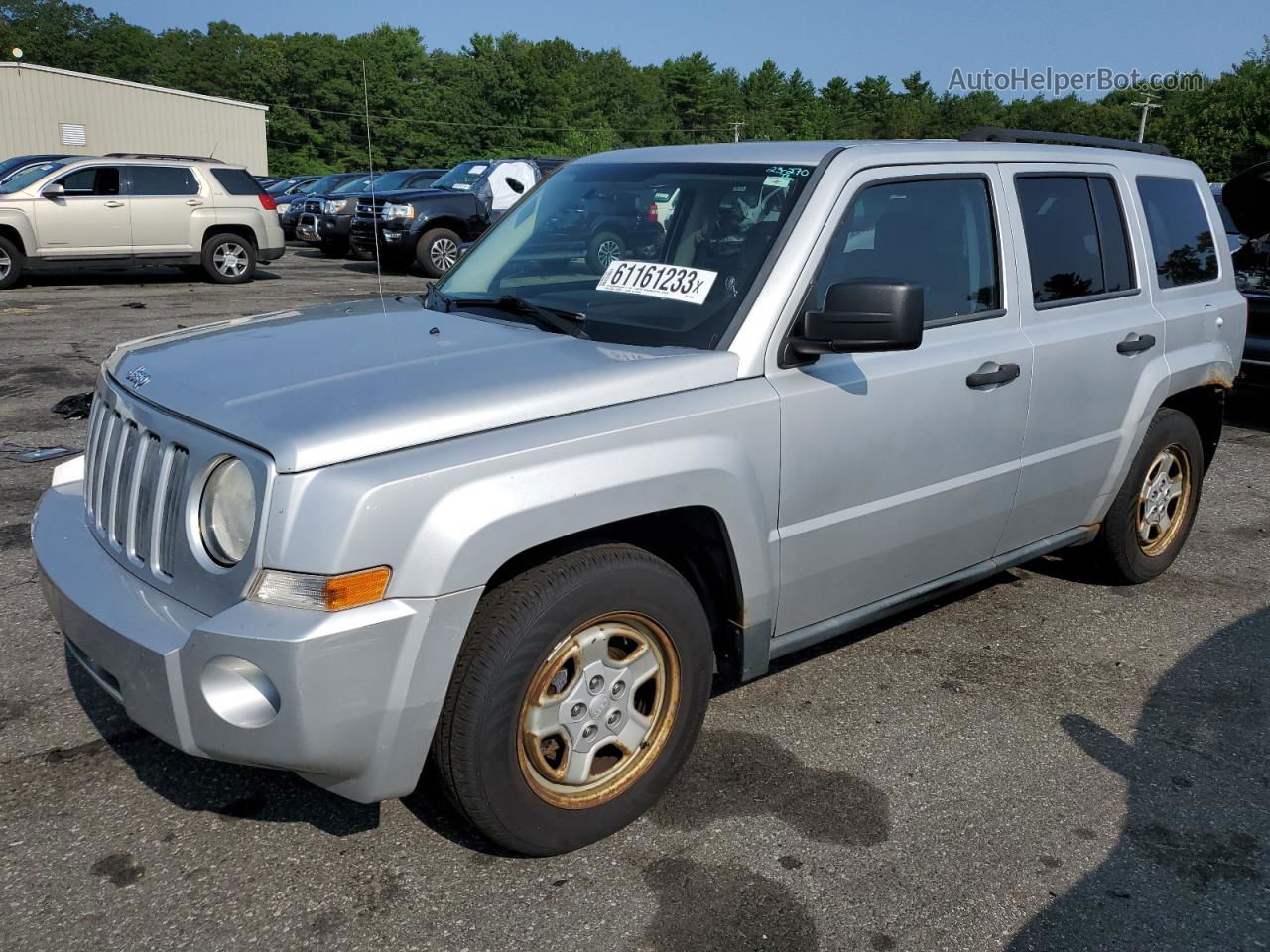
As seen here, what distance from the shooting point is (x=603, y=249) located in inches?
152

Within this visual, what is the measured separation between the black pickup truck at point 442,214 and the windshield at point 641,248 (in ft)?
44.6

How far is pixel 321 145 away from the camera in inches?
3366

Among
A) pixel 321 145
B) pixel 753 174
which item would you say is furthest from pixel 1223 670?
pixel 321 145

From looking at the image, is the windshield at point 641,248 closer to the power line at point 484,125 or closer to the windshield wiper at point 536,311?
the windshield wiper at point 536,311

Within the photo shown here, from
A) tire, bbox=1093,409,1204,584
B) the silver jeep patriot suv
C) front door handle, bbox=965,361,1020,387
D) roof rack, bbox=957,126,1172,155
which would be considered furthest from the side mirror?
tire, bbox=1093,409,1204,584

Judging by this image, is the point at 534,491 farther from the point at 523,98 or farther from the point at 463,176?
the point at 523,98

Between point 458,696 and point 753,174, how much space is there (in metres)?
1.95

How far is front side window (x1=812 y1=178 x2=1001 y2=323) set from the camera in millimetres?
3574

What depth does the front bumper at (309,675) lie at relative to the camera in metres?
2.49

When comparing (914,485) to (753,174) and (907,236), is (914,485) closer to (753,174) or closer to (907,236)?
(907,236)

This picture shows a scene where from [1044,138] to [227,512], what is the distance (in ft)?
12.0

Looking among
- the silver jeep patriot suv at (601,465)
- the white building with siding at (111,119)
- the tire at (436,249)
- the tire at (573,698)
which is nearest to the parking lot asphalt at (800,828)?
the tire at (573,698)

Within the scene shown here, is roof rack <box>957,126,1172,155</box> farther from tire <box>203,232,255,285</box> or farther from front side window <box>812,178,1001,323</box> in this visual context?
tire <box>203,232,255,285</box>

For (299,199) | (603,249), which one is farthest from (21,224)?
(603,249)
